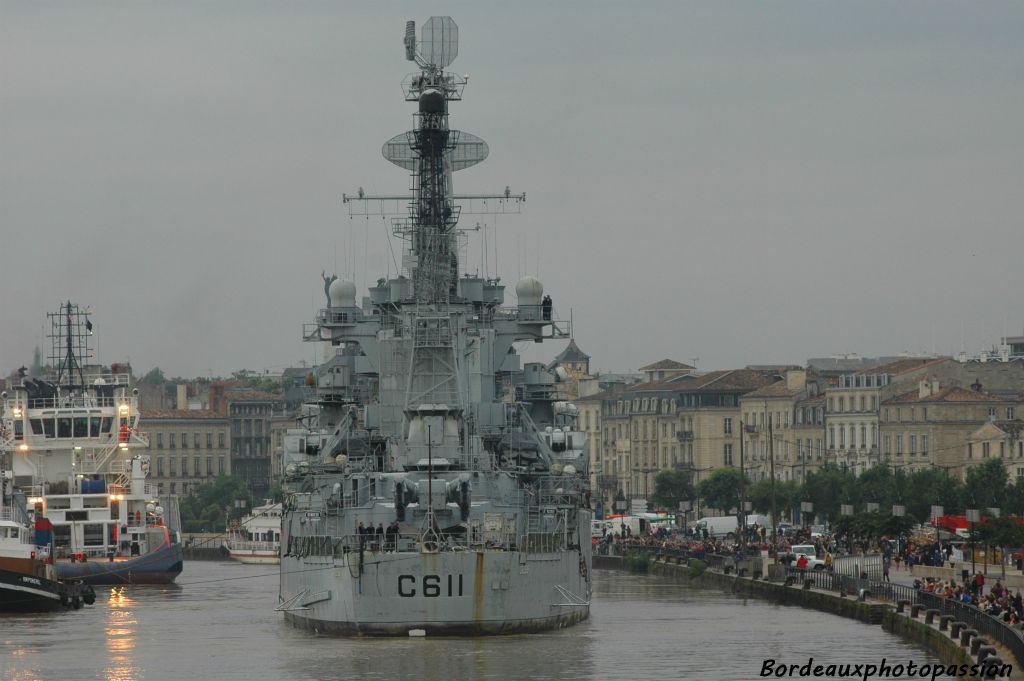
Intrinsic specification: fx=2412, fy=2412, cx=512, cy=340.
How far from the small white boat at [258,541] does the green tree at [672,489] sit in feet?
119

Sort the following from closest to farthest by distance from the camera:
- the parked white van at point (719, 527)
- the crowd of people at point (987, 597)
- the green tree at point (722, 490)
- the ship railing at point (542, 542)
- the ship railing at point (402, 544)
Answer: the crowd of people at point (987, 597)
the ship railing at point (402, 544)
the ship railing at point (542, 542)
the parked white van at point (719, 527)
the green tree at point (722, 490)

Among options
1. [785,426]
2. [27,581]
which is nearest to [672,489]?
[785,426]

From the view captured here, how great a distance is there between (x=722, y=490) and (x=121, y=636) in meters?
102

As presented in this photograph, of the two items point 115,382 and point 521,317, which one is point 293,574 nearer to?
point 521,317

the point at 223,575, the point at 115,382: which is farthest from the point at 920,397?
the point at 115,382

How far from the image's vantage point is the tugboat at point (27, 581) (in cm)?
8394

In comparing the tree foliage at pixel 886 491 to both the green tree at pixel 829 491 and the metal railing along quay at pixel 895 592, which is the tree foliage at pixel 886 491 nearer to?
the green tree at pixel 829 491

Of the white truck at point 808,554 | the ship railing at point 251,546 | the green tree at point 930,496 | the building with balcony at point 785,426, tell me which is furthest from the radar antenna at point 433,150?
the building with balcony at point 785,426

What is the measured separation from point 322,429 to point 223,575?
175ft

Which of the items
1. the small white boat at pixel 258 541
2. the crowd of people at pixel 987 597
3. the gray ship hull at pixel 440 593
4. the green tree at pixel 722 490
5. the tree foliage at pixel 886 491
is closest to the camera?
the crowd of people at pixel 987 597

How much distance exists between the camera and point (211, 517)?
19762 centimetres

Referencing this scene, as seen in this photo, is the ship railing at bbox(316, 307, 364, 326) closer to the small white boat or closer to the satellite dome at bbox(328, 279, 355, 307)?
the satellite dome at bbox(328, 279, 355, 307)

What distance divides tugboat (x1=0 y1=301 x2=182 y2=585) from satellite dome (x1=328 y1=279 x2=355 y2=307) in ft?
104

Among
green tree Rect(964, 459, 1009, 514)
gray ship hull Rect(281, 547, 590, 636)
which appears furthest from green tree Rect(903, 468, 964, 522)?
gray ship hull Rect(281, 547, 590, 636)
